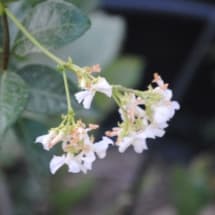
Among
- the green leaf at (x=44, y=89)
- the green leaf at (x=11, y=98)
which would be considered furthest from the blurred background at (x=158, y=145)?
the green leaf at (x=11, y=98)

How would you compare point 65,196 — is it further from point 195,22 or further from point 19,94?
point 19,94

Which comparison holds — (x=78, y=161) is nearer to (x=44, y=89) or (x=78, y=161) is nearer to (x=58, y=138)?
(x=58, y=138)

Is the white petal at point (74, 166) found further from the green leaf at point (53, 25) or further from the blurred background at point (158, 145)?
the blurred background at point (158, 145)

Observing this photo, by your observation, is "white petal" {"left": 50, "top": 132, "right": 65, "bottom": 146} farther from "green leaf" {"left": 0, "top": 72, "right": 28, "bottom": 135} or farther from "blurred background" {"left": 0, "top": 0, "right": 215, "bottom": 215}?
"blurred background" {"left": 0, "top": 0, "right": 215, "bottom": 215}

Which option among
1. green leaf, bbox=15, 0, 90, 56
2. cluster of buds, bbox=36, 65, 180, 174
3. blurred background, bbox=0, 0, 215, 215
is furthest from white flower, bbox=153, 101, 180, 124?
blurred background, bbox=0, 0, 215, 215

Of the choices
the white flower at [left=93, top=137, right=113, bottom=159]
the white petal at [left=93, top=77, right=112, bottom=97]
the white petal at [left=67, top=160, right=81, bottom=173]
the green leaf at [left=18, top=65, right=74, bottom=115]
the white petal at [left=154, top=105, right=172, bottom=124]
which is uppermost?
the white petal at [left=93, top=77, right=112, bottom=97]
